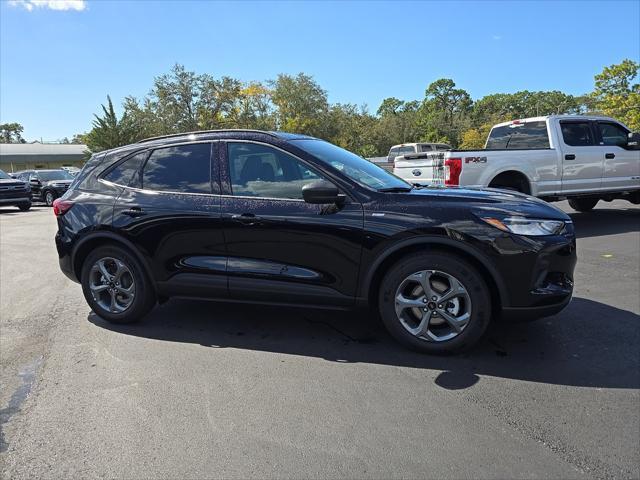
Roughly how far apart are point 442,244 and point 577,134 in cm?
729

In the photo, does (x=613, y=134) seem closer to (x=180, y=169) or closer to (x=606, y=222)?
(x=606, y=222)

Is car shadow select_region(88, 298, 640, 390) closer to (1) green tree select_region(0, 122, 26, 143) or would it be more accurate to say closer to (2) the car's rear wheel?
(2) the car's rear wheel

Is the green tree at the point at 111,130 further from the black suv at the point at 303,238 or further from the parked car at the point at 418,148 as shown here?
the black suv at the point at 303,238

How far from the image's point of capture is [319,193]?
3.54 metres

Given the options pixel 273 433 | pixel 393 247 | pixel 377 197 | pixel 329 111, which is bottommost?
pixel 273 433

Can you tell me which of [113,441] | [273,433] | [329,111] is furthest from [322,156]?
[329,111]

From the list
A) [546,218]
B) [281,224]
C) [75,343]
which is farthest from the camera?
[75,343]

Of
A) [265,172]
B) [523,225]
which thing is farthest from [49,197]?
[523,225]

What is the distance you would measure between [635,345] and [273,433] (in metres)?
2.95

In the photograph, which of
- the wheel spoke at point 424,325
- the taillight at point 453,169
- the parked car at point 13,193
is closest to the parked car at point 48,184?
the parked car at point 13,193

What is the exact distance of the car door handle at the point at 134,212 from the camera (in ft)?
14.0

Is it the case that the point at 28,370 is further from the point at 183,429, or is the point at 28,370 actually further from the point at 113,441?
the point at 183,429

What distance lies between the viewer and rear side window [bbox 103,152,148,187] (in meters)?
4.45

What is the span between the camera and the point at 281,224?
12.4 ft
